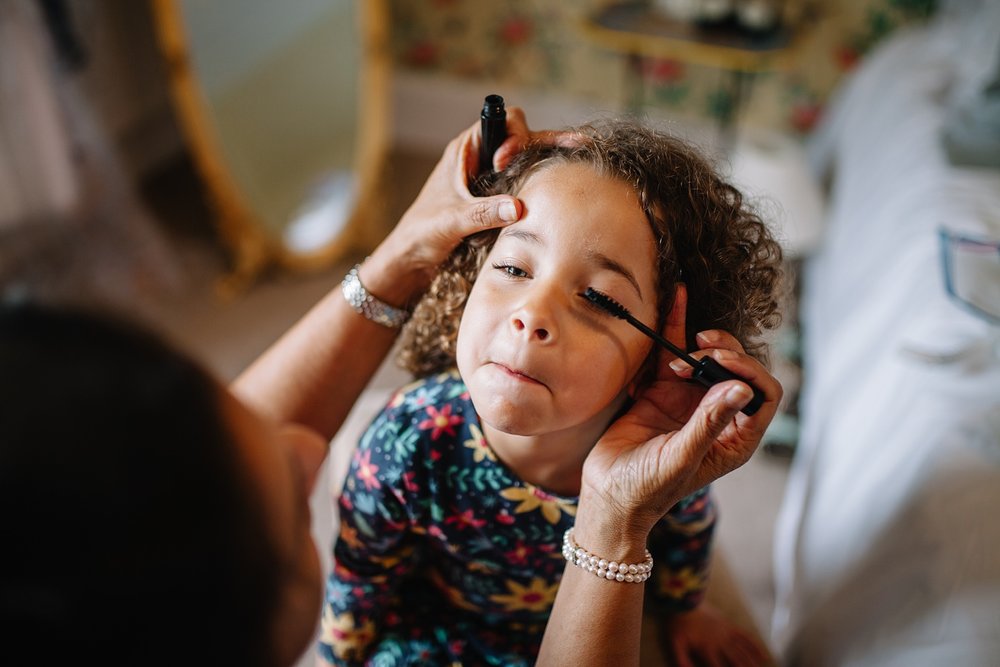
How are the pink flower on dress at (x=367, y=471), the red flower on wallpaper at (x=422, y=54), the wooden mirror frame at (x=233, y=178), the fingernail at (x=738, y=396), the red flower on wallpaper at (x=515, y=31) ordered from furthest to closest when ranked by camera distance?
the red flower on wallpaper at (x=422, y=54) < the red flower on wallpaper at (x=515, y=31) < the wooden mirror frame at (x=233, y=178) < the pink flower on dress at (x=367, y=471) < the fingernail at (x=738, y=396)

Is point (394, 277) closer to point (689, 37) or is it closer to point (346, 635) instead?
point (346, 635)

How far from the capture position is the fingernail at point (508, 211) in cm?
69

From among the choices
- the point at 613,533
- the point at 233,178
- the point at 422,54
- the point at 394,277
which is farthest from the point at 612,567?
the point at 422,54

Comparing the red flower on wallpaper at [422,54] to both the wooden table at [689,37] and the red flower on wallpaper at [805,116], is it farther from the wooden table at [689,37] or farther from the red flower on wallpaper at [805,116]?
the red flower on wallpaper at [805,116]

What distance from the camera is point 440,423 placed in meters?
0.81

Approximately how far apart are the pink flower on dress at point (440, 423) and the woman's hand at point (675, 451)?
0.17m

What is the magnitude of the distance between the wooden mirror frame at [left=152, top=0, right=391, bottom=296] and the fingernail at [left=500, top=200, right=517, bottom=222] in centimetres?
145

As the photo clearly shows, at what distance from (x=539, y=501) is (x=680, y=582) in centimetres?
21

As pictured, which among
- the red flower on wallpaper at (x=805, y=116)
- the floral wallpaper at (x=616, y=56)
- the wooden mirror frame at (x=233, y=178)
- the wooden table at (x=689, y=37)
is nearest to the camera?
the wooden mirror frame at (x=233, y=178)

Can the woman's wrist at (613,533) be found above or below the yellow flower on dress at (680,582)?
above

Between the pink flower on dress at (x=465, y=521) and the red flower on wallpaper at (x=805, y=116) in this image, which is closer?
the pink flower on dress at (x=465, y=521)

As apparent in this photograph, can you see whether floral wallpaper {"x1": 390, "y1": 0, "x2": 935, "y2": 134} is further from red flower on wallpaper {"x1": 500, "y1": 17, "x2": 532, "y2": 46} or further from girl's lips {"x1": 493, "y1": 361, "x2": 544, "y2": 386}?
girl's lips {"x1": 493, "y1": 361, "x2": 544, "y2": 386}

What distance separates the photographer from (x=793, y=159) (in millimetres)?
2051

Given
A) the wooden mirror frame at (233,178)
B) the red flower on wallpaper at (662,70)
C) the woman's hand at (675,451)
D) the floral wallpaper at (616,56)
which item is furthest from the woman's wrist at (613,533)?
the red flower on wallpaper at (662,70)
